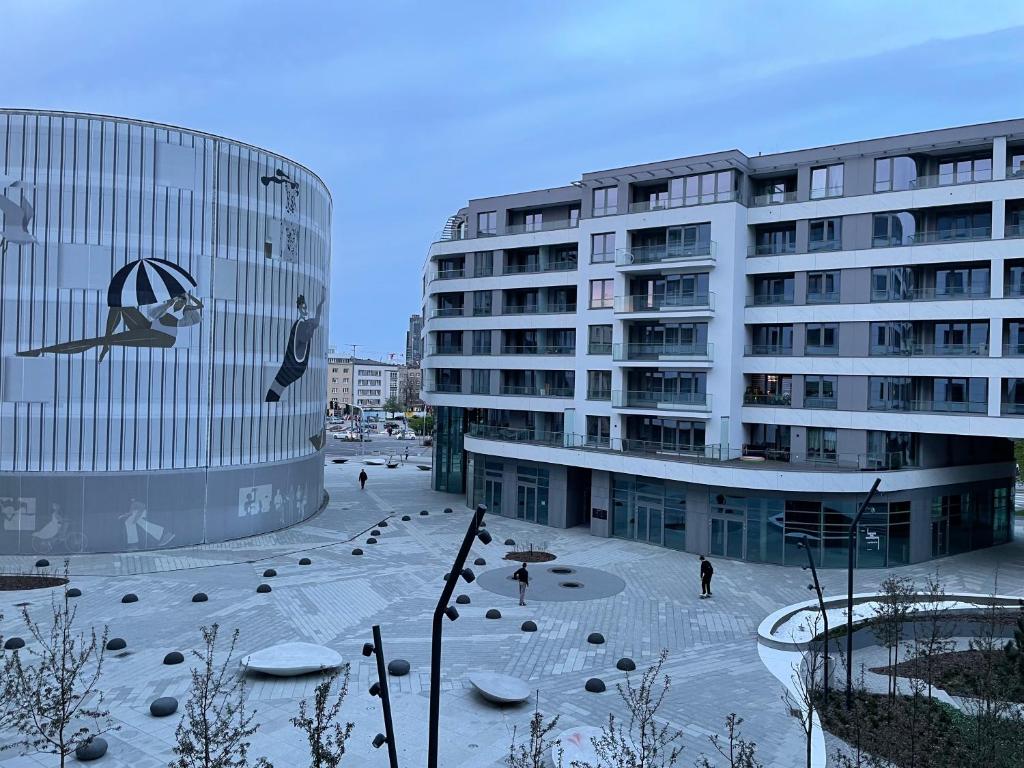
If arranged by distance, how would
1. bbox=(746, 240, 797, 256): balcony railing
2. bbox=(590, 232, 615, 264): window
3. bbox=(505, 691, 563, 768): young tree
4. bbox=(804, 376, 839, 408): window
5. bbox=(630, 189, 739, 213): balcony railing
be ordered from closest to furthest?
bbox=(505, 691, 563, 768): young tree, bbox=(804, 376, 839, 408): window, bbox=(746, 240, 797, 256): balcony railing, bbox=(630, 189, 739, 213): balcony railing, bbox=(590, 232, 615, 264): window

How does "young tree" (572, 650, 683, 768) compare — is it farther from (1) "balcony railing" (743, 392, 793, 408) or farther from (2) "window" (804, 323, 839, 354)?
(2) "window" (804, 323, 839, 354)

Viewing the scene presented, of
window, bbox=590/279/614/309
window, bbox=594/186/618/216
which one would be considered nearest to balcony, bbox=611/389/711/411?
window, bbox=590/279/614/309

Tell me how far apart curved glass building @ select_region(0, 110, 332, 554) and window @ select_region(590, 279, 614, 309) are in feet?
53.6

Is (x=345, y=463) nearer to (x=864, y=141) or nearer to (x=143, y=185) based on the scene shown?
(x=143, y=185)

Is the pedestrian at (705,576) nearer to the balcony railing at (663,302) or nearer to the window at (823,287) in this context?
the balcony railing at (663,302)

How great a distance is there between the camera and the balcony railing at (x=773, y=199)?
35.9 metres

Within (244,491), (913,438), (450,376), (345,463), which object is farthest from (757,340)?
(345,463)

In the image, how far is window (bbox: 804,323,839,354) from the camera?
34438 mm

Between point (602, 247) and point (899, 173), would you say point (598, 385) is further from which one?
point (899, 173)

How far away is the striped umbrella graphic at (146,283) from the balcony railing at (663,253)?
20.7m

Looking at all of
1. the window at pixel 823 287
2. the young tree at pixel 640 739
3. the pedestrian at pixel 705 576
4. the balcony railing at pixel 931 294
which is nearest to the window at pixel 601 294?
the window at pixel 823 287

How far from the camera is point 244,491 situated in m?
35.8

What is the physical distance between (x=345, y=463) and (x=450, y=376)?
2514 centimetres

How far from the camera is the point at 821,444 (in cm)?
3478
